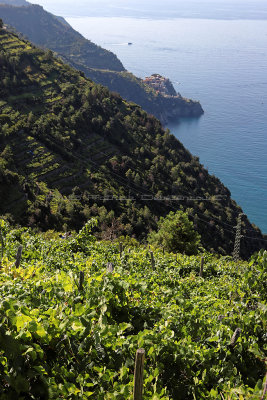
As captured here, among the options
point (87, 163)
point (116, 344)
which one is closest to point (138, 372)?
point (116, 344)

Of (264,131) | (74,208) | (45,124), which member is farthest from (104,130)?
(264,131)

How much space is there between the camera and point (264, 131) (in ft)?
602

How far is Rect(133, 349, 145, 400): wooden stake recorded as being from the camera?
3.07 m

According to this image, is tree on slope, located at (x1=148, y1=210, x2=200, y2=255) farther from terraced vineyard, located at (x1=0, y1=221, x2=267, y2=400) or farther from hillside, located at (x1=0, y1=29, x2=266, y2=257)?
hillside, located at (x1=0, y1=29, x2=266, y2=257)

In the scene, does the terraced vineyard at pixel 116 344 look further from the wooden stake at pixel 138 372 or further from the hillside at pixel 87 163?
the hillside at pixel 87 163

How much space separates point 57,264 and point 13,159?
5634 cm

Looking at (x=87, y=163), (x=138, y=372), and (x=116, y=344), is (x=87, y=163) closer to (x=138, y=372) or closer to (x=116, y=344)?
(x=116, y=344)

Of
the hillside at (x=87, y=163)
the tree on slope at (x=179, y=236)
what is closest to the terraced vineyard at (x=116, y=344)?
the tree on slope at (x=179, y=236)

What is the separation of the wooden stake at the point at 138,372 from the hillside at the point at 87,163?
146 ft

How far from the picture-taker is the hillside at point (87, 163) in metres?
58.1

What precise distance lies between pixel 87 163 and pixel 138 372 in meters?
72.5

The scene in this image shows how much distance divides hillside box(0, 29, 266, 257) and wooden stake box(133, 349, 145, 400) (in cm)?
4447

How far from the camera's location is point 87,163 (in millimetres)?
74375

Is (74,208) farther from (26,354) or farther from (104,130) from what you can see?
(26,354)
